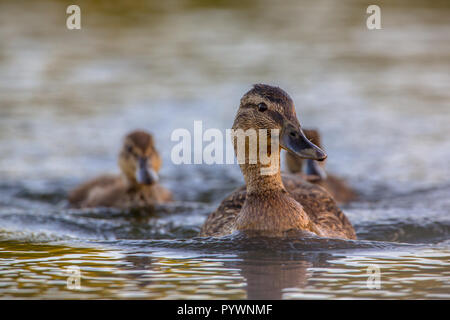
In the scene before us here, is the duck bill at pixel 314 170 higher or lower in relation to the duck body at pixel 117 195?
higher

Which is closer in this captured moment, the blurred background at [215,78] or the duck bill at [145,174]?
the duck bill at [145,174]

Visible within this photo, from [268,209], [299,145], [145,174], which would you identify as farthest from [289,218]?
[145,174]

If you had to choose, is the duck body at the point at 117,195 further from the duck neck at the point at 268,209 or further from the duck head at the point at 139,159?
the duck neck at the point at 268,209

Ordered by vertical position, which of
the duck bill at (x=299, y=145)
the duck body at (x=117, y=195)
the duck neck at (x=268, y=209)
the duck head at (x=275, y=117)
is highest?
the duck head at (x=275, y=117)

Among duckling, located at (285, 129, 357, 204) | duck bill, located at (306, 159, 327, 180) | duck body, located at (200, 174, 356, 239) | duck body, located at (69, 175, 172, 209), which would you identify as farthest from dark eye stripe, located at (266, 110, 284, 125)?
duck body, located at (69, 175, 172, 209)

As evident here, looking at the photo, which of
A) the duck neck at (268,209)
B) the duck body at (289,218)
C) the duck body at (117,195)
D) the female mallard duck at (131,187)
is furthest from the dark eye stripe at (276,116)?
the duck body at (117,195)

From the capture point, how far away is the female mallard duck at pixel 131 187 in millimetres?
9836

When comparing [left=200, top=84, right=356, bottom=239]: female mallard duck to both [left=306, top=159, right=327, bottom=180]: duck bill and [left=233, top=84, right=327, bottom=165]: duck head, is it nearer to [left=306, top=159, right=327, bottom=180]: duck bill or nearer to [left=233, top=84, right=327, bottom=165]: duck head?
[left=233, top=84, right=327, bottom=165]: duck head

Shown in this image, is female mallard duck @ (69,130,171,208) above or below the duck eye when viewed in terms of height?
below

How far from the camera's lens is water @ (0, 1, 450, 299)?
550 centimetres

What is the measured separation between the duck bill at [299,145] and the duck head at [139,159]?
3524mm

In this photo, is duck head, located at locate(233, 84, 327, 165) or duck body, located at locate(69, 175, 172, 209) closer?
duck head, located at locate(233, 84, 327, 165)

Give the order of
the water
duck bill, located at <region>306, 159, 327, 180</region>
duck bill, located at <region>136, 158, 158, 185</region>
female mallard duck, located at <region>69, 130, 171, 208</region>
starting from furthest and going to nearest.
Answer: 1. female mallard duck, located at <region>69, 130, 171, 208</region>
2. duck bill, located at <region>136, 158, 158, 185</region>
3. duck bill, located at <region>306, 159, 327, 180</region>
4. the water

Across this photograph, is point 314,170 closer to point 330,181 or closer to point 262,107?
point 330,181
